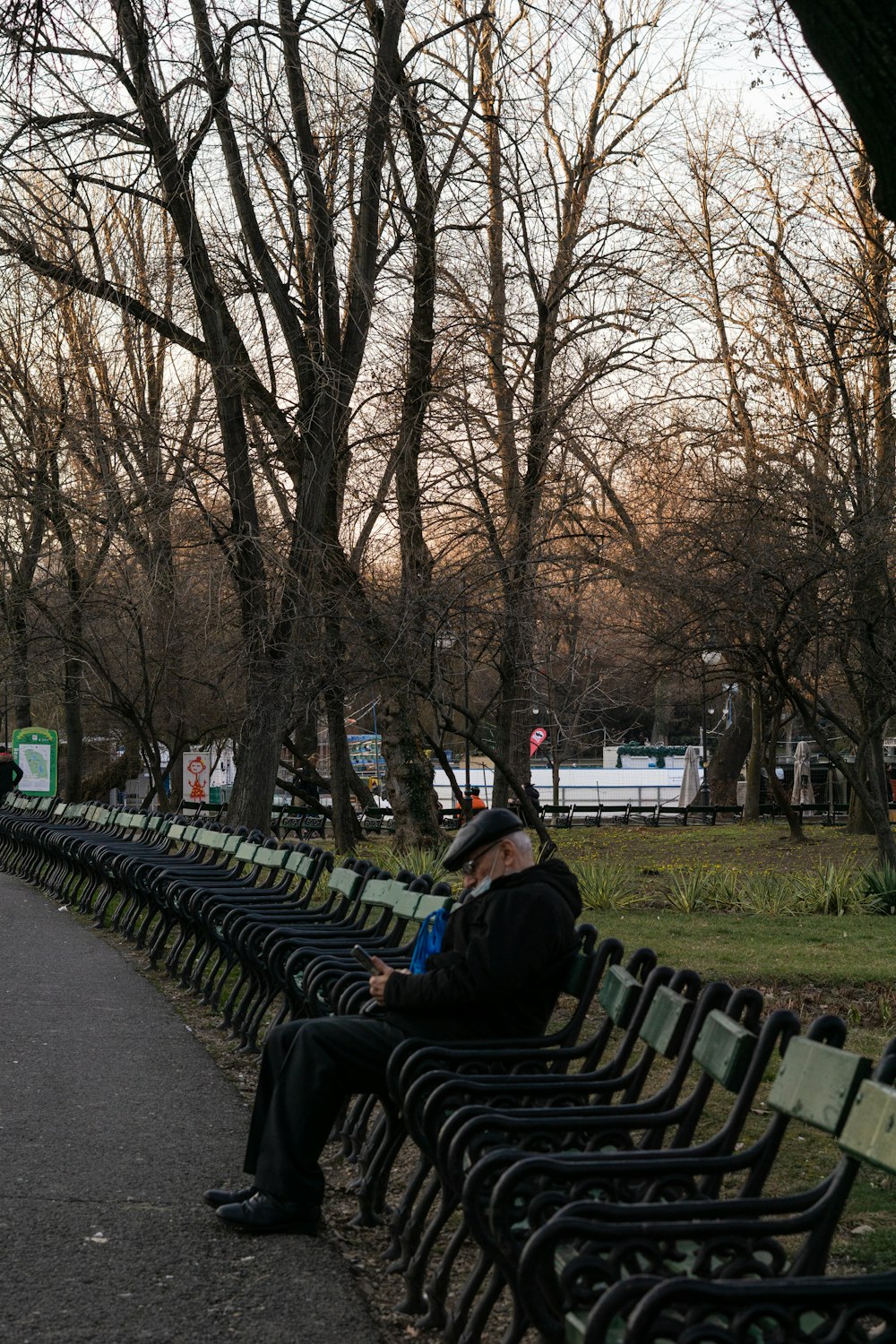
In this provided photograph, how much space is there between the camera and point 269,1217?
4734 millimetres

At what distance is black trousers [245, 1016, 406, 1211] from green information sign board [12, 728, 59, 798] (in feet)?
73.5

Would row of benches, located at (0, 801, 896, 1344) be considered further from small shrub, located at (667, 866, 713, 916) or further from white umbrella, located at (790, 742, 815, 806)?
white umbrella, located at (790, 742, 815, 806)

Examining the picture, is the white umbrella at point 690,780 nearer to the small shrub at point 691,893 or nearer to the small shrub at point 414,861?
the small shrub at point 414,861

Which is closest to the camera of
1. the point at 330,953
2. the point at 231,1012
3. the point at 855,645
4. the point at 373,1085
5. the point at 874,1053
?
the point at 373,1085

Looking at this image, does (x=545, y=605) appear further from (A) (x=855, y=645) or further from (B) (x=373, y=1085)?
(B) (x=373, y=1085)

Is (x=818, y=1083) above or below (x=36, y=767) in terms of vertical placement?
below

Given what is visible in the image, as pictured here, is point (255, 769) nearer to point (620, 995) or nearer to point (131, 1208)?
point (131, 1208)

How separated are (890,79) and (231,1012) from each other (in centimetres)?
590

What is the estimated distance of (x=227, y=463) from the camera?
13.9 meters

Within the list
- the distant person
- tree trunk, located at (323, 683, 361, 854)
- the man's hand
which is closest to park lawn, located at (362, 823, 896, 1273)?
the man's hand

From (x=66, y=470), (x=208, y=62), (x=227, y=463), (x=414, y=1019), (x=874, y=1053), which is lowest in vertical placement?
(x=874, y=1053)

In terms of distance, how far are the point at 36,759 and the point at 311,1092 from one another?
22.8 m

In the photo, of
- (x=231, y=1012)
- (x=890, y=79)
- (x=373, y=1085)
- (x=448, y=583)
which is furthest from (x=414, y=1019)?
(x=448, y=583)

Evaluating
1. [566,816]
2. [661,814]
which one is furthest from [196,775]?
[661,814]
